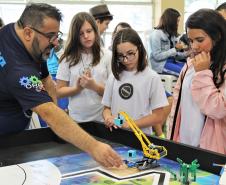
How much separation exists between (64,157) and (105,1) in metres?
5.34

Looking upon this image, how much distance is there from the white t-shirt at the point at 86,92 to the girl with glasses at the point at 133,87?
0.18 metres

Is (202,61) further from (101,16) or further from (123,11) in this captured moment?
(123,11)

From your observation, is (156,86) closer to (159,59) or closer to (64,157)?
(64,157)

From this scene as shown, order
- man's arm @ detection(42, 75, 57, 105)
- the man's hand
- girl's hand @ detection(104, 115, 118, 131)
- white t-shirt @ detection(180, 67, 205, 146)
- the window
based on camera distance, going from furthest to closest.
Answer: the window → man's arm @ detection(42, 75, 57, 105) → girl's hand @ detection(104, 115, 118, 131) → white t-shirt @ detection(180, 67, 205, 146) → the man's hand

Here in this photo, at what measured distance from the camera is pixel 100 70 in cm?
219

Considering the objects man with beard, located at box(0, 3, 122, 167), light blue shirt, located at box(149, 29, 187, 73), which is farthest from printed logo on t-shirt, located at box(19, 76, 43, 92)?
light blue shirt, located at box(149, 29, 187, 73)

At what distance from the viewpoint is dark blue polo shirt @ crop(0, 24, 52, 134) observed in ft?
4.46

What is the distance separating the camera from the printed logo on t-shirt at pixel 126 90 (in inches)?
76.8

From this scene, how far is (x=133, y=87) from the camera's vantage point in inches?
76.6

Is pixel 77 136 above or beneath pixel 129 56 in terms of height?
beneath

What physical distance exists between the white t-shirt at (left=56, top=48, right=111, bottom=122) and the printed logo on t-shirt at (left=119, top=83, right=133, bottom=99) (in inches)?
9.8

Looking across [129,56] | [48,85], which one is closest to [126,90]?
[129,56]

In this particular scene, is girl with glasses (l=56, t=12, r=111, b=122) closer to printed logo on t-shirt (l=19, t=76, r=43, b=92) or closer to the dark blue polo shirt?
the dark blue polo shirt

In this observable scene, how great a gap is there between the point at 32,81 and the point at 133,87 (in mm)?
725
